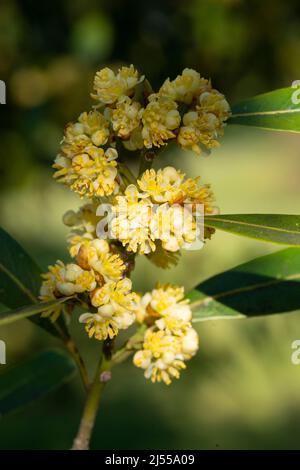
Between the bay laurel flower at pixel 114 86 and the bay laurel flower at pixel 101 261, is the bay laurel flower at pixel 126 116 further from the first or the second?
the bay laurel flower at pixel 101 261

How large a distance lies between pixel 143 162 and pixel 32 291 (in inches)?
12.6

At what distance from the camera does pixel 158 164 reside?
3.25 m

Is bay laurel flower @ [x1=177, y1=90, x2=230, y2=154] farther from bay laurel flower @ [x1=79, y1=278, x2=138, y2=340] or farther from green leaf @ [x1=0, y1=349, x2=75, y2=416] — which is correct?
green leaf @ [x1=0, y1=349, x2=75, y2=416]

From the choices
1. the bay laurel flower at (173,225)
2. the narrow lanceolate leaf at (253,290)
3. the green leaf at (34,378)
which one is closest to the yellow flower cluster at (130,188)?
the bay laurel flower at (173,225)

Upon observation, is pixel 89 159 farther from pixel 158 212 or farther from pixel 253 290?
pixel 253 290

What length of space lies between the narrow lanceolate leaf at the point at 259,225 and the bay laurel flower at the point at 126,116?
0.53ft

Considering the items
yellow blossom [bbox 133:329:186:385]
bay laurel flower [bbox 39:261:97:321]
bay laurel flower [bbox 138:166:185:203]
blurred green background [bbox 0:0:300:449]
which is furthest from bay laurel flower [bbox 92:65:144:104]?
blurred green background [bbox 0:0:300:449]

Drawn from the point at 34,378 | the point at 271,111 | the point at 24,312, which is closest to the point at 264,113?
the point at 271,111

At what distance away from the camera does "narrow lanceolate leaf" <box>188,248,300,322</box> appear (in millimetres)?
1183

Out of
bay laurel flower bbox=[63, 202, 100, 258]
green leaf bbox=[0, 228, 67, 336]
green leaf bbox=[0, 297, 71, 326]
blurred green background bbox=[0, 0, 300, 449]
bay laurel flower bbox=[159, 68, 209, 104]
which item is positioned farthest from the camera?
blurred green background bbox=[0, 0, 300, 449]

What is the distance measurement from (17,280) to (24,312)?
291 mm

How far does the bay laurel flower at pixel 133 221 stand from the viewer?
98cm

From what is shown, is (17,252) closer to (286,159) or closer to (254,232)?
(254,232)

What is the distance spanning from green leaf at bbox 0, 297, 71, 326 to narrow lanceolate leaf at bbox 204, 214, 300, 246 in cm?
23
